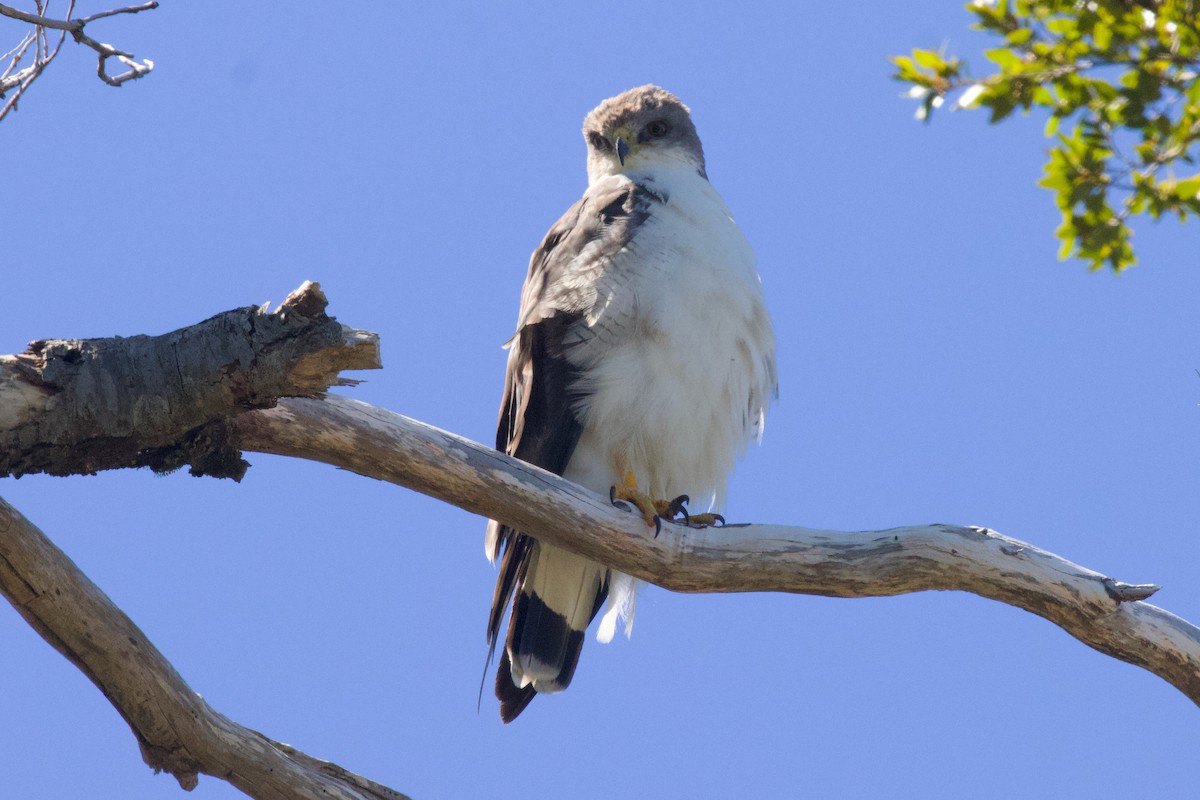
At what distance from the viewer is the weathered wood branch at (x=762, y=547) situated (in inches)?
128

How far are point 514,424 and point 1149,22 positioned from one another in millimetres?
2488

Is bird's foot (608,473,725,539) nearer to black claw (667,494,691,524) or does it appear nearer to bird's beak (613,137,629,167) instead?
black claw (667,494,691,524)

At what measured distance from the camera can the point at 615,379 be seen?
4254mm

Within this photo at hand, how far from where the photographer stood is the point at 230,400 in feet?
9.47

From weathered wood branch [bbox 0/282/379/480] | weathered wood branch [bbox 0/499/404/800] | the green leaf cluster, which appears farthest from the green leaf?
weathered wood branch [bbox 0/499/404/800]

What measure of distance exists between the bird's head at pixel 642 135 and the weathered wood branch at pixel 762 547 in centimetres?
233

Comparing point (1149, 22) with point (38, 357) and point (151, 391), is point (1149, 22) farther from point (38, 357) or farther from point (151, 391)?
point (38, 357)

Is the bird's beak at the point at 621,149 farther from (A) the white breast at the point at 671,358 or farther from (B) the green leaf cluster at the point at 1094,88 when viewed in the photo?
(B) the green leaf cluster at the point at 1094,88

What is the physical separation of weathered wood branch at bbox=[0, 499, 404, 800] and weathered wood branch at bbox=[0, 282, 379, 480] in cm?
21

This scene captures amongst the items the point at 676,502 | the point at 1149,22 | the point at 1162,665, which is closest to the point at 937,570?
the point at 1162,665

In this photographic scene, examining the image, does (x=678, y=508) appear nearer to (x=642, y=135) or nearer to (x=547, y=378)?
(x=547, y=378)

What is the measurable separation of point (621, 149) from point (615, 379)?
1.59 m

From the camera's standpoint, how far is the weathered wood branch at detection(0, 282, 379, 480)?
277 centimetres

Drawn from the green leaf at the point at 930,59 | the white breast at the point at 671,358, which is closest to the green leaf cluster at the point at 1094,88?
the green leaf at the point at 930,59
